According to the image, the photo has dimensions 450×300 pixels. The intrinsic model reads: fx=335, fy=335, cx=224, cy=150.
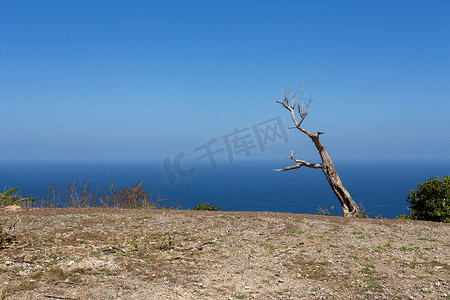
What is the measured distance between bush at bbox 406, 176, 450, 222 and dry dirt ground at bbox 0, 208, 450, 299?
4.96 ft

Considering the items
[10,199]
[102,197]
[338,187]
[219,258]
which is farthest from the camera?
[102,197]

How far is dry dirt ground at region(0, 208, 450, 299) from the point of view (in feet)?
19.2

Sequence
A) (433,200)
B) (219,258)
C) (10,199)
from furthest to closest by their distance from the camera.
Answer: (10,199) < (433,200) < (219,258)

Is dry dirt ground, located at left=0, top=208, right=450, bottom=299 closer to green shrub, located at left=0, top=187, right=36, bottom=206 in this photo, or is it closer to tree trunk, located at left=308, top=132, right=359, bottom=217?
tree trunk, located at left=308, top=132, right=359, bottom=217

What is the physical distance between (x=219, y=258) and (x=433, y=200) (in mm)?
10469

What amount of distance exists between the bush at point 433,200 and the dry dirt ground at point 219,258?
1.51 metres

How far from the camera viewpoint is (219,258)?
775cm

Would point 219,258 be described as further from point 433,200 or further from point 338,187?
point 433,200

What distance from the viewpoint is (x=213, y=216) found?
41.1 feet

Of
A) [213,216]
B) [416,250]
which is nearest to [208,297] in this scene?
[416,250]

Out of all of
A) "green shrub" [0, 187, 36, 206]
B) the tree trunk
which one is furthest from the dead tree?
"green shrub" [0, 187, 36, 206]

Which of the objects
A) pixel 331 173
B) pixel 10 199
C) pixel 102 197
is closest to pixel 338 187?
pixel 331 173

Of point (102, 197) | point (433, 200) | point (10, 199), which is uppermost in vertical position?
point (10, 199)

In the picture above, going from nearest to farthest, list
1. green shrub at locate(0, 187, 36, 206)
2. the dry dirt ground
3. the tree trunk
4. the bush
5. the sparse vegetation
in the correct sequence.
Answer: the dry dirt ground → the bush → the tree trunk → green shrub at locate(0, 187, 36, 206) → the sparse vegetation
